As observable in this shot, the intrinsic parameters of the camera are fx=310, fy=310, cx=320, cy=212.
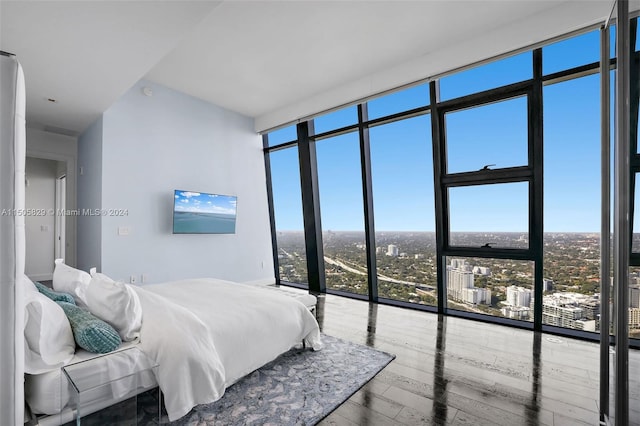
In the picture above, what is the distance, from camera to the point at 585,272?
117 inches

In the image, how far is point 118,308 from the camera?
1.77 metres

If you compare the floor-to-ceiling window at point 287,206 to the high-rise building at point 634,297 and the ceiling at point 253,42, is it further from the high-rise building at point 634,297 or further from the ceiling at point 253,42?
the high-rise building at point 634,297

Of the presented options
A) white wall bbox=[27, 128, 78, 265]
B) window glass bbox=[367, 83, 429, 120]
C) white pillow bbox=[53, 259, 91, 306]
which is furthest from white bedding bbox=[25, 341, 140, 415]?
white wall bbox=[27, 128, 78, 265]

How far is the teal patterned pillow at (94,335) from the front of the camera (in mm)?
1589

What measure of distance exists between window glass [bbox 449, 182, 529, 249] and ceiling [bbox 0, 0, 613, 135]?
142 centimetres

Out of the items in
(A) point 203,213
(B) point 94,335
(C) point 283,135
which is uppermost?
(C) point 283,135

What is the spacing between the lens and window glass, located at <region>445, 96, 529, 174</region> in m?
3.27

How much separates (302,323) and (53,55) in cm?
305

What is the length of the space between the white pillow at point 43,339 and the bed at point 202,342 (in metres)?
0.04

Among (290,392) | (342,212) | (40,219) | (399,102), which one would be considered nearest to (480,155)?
(399,102)

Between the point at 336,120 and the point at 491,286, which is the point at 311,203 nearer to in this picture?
the point at 336,120

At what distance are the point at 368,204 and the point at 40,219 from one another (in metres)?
6.57

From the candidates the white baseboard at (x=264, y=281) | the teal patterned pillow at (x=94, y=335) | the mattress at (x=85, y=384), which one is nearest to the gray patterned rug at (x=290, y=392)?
the mattress at (x=85, y=384)

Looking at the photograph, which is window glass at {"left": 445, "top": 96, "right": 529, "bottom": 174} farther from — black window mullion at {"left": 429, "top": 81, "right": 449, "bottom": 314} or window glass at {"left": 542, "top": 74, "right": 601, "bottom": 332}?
window glass at {"left": 542, "top": 74, "right": 601, "bottom": 332}
